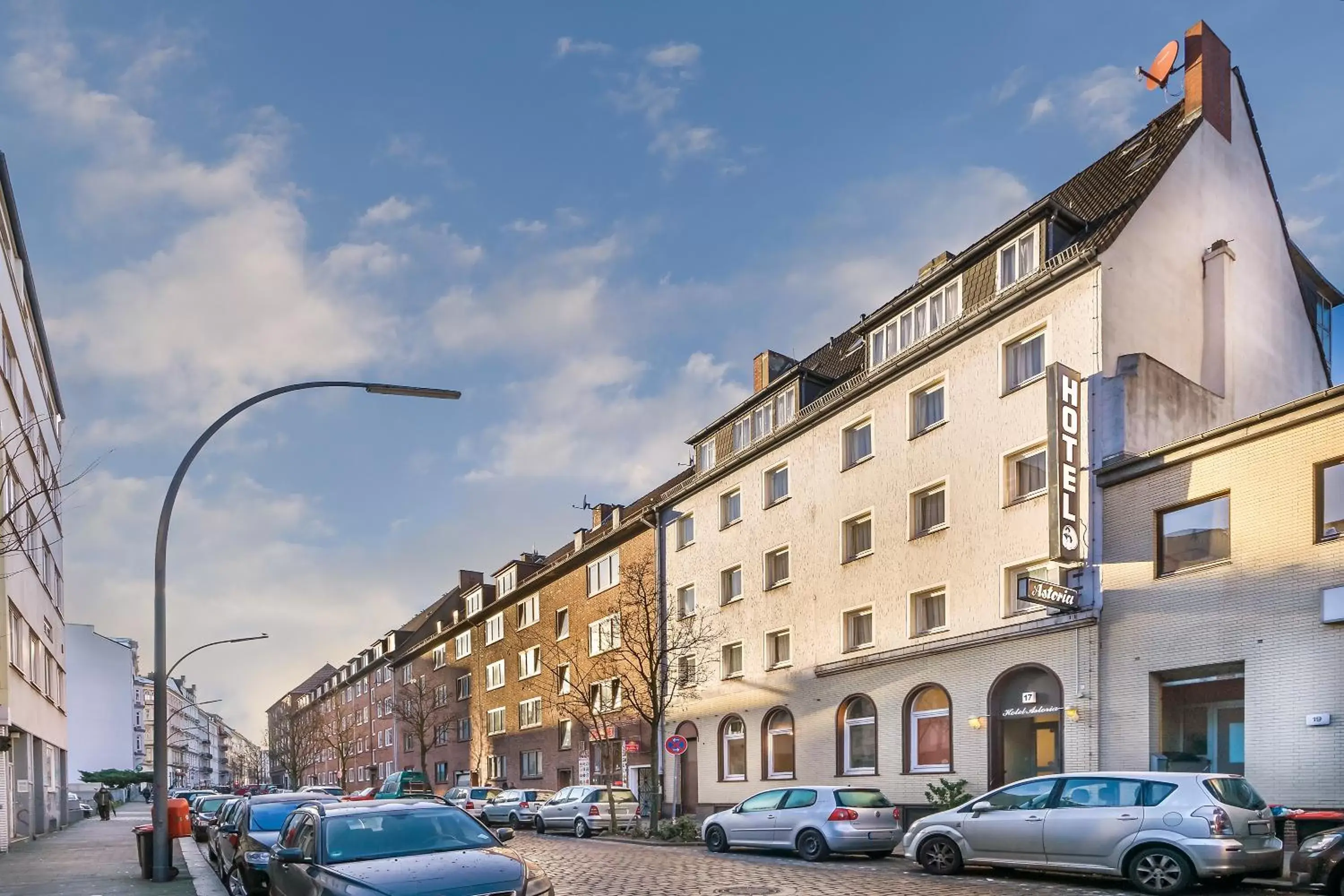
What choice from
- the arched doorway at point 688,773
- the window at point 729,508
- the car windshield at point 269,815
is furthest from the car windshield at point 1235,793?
the arched doorway at point 688,773

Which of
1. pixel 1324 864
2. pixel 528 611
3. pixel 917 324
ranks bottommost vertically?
pixel 528 611

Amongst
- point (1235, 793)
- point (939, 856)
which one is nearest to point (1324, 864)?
point (1235, 793)

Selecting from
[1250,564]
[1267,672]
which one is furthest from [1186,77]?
[1267,672]

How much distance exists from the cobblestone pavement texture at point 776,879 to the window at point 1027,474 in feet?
25.6

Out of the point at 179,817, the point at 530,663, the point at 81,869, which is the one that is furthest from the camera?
the point at 530,663

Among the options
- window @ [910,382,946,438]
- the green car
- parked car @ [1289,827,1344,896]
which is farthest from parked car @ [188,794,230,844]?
parked car @ [1289,827,1344,896]

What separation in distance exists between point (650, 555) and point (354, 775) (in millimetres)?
68146

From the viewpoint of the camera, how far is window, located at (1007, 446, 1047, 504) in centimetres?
2336

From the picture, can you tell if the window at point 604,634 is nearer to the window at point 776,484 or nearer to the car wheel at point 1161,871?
the window at point 776,484

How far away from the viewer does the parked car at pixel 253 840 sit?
15.0m

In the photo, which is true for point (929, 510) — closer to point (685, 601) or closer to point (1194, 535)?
point (1194, 535)

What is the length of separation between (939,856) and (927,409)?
12.6 m

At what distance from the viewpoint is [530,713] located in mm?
53344

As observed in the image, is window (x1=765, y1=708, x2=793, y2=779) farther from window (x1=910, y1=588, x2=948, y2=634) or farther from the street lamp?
the street lamp
